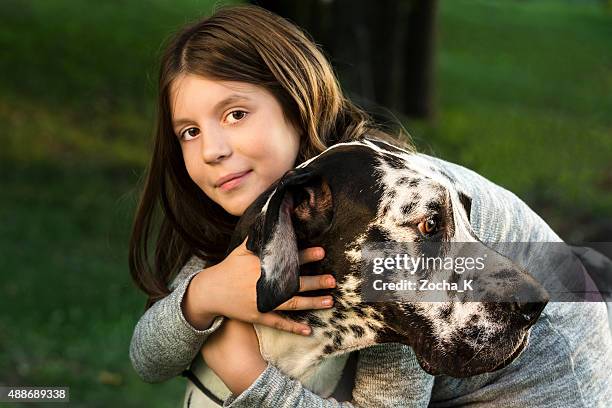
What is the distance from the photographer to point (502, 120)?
12.2m

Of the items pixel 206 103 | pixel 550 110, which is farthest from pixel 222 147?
pixel 550 110

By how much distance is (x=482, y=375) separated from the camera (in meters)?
3.21

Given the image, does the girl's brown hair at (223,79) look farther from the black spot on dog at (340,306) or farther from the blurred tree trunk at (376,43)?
the blurred tree trunk at (376,43)

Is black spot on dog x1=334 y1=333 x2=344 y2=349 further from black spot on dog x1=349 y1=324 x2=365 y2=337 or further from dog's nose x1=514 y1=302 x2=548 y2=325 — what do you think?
dog's nose x1=514 y1=302 x2=548 y2=325

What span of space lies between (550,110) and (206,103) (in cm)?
1032

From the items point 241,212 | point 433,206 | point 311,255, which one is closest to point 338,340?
point 311,255

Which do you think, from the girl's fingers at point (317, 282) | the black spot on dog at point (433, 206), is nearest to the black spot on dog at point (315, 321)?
the girl's fingers at point (317, 282)

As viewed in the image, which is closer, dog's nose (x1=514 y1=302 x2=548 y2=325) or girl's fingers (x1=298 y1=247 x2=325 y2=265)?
dog's nose (x1=514 y1=302 x2=548 y2=325)

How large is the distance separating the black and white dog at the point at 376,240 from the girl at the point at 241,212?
189 mm

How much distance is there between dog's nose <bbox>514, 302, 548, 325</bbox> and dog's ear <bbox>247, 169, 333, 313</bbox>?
23.5 inches

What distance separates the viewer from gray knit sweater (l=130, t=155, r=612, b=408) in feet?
9.95

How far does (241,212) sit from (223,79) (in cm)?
46

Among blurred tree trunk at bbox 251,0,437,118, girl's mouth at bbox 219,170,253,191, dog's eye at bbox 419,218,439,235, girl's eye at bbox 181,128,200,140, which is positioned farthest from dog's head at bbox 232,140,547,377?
blurred tree trunk at bbox 251,0,437,118

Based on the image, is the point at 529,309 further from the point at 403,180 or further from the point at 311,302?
the point at 311,302
